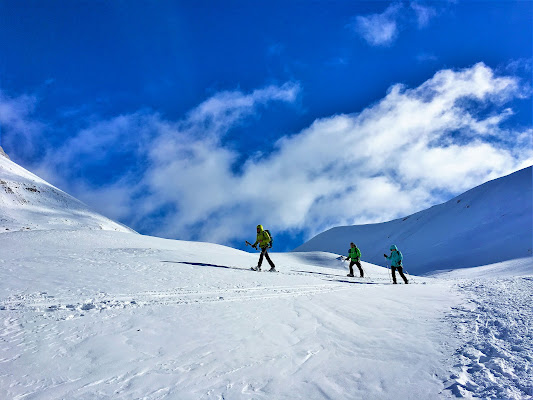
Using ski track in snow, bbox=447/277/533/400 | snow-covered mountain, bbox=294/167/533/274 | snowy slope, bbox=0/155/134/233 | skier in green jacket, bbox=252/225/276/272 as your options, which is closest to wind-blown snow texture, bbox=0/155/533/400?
ski track in snow, bbox=447/277/533/400

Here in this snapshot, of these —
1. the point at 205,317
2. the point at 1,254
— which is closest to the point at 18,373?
the point at 205,317

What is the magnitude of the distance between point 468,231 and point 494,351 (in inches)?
1908

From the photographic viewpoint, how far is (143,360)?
3.66 meters

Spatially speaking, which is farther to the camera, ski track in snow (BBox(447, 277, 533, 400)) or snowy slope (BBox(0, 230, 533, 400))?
snowy slope (BBox(0, 230, 533, 400))

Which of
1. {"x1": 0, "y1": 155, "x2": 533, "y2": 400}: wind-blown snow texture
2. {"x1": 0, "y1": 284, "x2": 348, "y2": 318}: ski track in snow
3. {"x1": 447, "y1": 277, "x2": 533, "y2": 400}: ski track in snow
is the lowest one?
{"x1": 447, "y1": 277, "x2": 533, "y2": 400}: ski track in snow

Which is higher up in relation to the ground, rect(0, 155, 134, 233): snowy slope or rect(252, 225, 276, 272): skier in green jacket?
rect(0, 155, 134, 233): snowy slope

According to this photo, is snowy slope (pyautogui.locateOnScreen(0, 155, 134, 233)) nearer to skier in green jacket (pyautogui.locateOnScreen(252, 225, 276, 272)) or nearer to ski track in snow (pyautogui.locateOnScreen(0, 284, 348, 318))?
skier in green jacket (pyautogui.locateOnScreen(252, 225, 276, 272))

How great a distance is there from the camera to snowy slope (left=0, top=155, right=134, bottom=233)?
5088 cm

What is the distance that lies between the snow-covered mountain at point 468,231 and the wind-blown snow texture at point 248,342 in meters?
34.3

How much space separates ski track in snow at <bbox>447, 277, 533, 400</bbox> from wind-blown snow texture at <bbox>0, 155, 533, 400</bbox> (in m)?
0.01

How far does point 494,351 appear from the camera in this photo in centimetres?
380

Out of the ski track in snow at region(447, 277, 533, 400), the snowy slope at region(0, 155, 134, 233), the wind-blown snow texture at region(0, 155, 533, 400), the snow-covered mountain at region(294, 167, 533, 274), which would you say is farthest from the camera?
the snowy slope at region(0, 155, 134, 233)

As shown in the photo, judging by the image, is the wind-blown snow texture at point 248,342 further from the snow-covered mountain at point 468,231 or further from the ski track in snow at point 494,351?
the snow-covered mountain at point 468,231

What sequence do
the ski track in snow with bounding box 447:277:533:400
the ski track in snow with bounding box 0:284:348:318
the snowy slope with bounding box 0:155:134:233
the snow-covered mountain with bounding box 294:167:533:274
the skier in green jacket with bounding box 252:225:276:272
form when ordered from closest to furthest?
the ski track in snow with bounding box 447:277:533:400 < the ski track in snow with bounding box 0:284:348:318 < the skier in green jacket with bounding box 252:225:276:272 < the snow-covered mountain with bounding box 294:167:533:274 < the snowy slope with bounding box 0:155:134:233
